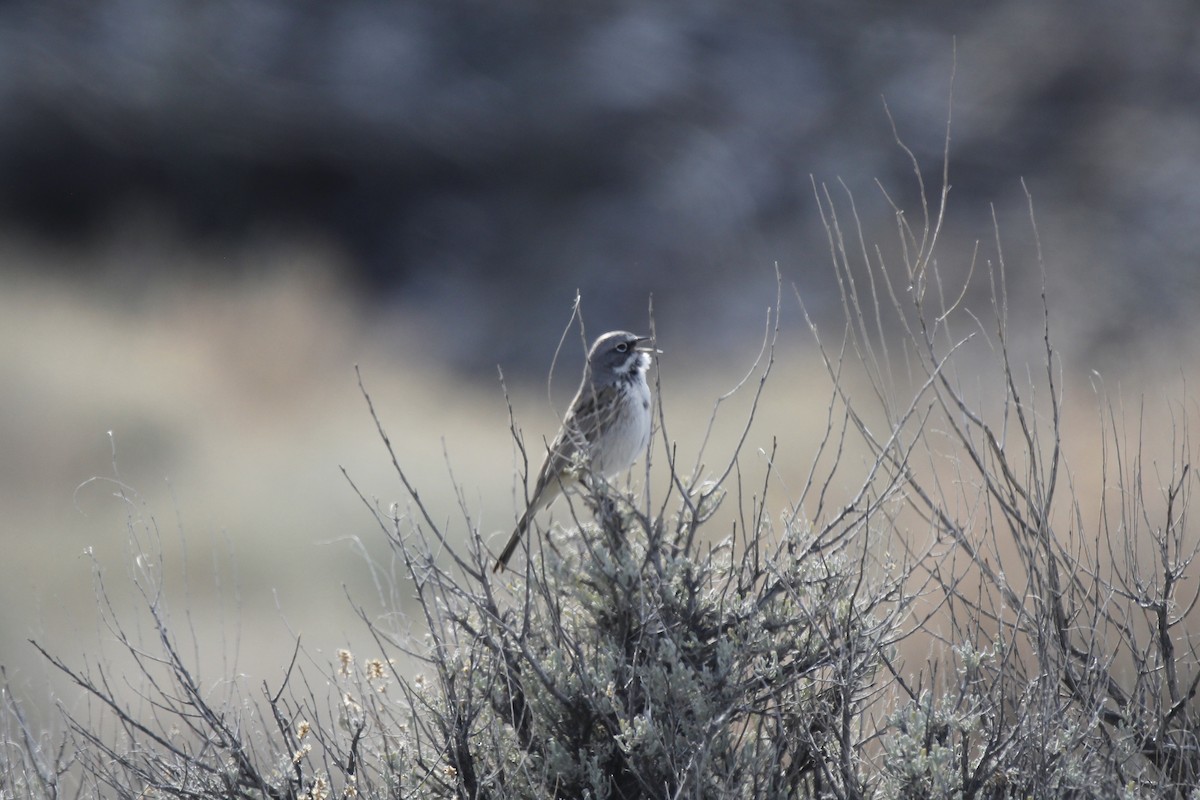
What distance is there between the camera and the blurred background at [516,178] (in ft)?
70.2

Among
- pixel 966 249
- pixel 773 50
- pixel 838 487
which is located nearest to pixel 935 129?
pixel 773 50

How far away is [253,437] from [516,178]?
1777 cm

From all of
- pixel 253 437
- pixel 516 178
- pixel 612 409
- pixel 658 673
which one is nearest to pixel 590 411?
pixel 612 409

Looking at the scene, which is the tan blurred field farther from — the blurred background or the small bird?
the small bird

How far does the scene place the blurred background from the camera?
21391mm

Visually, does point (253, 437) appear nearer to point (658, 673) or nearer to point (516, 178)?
point (658, 673)

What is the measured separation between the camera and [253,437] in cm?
1761

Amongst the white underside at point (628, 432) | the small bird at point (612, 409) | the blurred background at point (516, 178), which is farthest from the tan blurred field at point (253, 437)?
the white underside at point (628, 432)

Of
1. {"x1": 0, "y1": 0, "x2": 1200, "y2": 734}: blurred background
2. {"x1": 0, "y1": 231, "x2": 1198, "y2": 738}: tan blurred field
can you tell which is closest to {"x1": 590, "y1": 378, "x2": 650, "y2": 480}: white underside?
{"x1": 0, "y1": 231, "x2": 1198, "y2": 738}: tan blurred field

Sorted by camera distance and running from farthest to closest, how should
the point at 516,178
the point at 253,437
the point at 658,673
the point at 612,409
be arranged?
the point at 516,178
the point at 253,437
the point at 612,409
the point at 658,673

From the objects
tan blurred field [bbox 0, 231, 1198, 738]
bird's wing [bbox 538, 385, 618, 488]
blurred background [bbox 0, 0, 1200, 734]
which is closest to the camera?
bird's wing [bbox 538, 385, 618, 488]

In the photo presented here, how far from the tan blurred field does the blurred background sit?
0.43 feet

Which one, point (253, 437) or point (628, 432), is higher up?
point (253, 437)

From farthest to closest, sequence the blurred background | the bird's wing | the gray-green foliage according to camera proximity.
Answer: the blurred background, the bird's wing, the gray-green foliage
